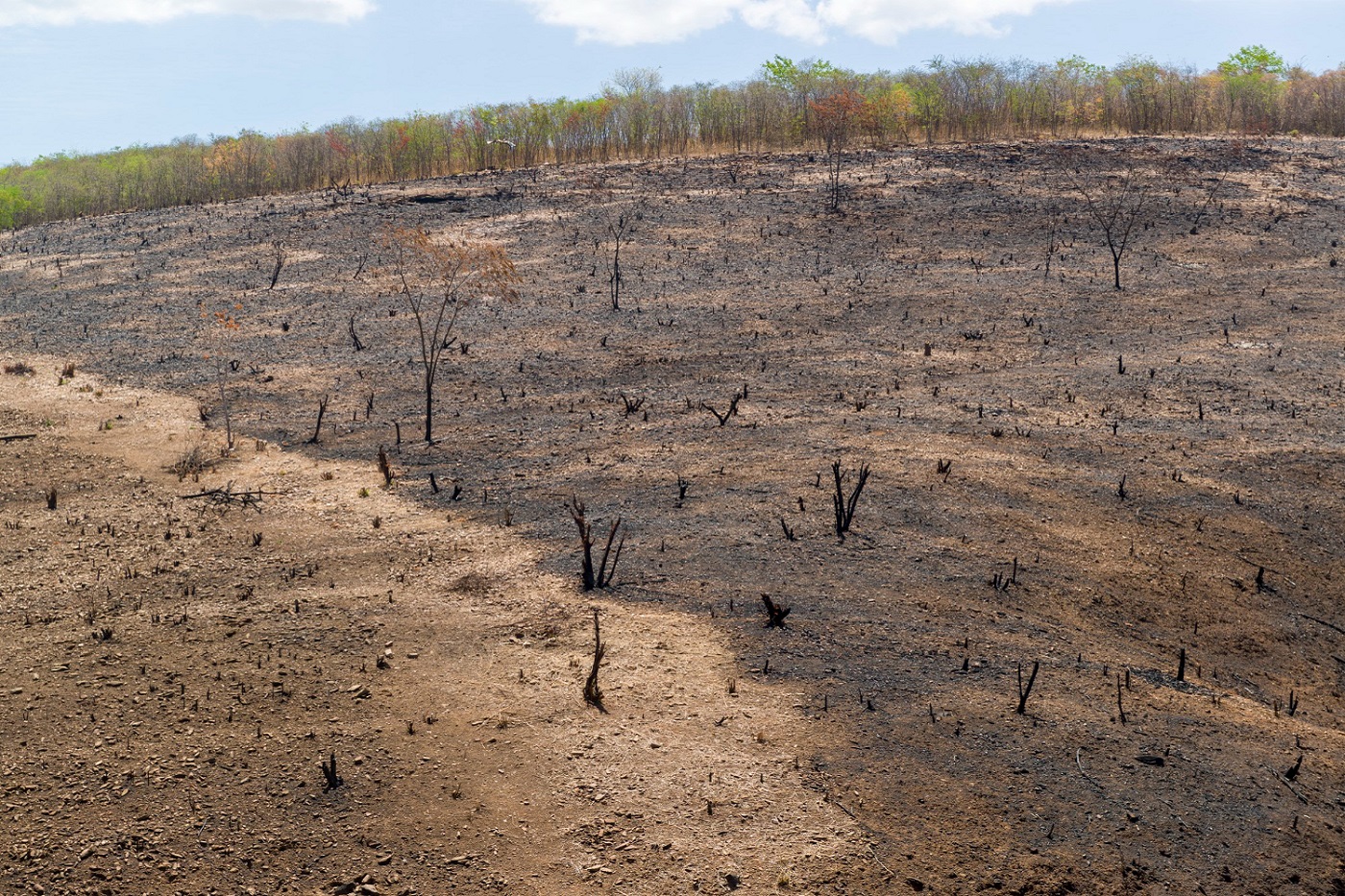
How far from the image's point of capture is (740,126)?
99.9ft

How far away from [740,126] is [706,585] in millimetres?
24290

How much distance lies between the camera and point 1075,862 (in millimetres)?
5695

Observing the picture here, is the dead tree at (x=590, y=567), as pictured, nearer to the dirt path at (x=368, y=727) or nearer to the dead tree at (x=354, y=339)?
the dirt path at (x=368, y=727)

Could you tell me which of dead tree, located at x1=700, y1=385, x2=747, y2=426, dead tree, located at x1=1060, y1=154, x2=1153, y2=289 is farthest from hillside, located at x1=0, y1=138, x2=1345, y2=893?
dead tree, located at x1=1060, y1=154, x2=1153, y2=289

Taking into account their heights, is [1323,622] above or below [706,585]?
below

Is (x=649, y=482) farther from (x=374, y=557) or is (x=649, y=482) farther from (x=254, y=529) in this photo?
(x=254, y=529)

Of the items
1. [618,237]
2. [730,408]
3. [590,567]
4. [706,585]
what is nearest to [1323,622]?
[706,585]

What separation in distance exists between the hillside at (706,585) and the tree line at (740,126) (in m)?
11.2

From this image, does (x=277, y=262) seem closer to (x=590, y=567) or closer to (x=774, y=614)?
(x=590, y=567)

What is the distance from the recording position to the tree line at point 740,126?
98.2ft

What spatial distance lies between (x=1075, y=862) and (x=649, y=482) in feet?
20.8

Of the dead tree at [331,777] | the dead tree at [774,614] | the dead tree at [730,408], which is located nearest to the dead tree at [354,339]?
the dead tree at [730,408]

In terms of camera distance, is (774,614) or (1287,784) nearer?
(1287,784)

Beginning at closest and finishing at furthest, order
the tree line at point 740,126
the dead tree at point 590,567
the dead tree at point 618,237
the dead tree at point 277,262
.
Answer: the dead tree at point 590,567 < the dead tree at point 618,237 < the dead tree at point 277,262 < the tree line at point 740,126
